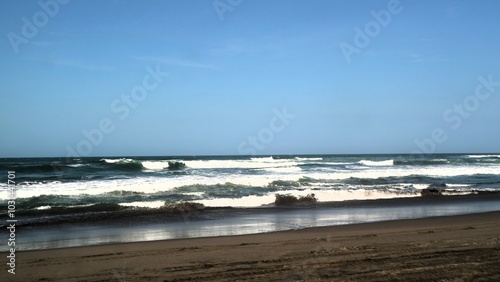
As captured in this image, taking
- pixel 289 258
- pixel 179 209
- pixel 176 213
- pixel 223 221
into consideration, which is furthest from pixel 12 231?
pixel 289 258

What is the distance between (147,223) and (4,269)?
4.97 metres

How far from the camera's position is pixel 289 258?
21.6 feet

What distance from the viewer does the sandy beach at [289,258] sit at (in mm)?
5637

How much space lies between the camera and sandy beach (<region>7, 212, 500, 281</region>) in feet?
18.5

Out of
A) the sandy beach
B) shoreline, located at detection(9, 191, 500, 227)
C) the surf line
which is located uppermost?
the sandy beach

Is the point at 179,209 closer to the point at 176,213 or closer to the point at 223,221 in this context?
the point at 176,213

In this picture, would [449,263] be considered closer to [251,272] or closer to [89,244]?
[251,272]

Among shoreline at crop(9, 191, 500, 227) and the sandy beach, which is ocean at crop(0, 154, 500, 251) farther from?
the sandy beach

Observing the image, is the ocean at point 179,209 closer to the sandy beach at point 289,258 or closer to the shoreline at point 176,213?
the shoreline at point 176,213

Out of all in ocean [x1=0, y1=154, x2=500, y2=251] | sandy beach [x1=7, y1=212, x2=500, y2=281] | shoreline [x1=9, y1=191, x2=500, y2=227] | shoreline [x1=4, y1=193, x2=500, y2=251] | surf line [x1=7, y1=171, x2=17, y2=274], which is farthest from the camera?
shoreline [x1=9, y1=191, x2=500, y2=227]

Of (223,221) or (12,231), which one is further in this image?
(223,221)

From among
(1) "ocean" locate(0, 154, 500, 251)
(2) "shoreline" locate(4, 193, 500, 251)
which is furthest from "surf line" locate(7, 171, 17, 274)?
(2) "shoreline" locate(4, 193, 500, 251)

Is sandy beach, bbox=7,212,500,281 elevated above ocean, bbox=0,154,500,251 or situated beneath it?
elevated above

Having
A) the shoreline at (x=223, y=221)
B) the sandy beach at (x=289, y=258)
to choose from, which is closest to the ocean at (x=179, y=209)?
the shoreline at (x=223, y=221)
